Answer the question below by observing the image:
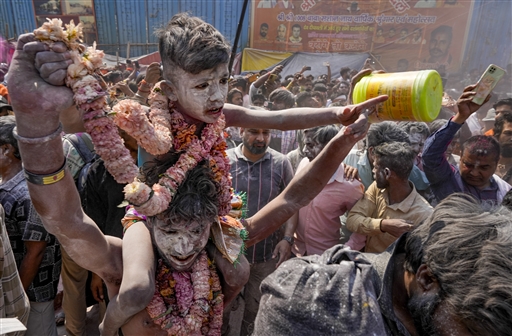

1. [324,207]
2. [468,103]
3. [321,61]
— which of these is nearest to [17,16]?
[321,61]

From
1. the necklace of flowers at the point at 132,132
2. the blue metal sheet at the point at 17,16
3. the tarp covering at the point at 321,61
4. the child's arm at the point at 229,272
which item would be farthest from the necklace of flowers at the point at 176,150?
the blue metal sheet at the point at 17,16

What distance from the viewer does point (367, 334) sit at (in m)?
1.09

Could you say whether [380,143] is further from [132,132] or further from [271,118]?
[132,132]

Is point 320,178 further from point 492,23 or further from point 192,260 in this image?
point 492,23

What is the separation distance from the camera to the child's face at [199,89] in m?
1.80

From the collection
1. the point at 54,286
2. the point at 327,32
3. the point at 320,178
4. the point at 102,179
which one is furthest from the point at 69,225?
the point at 327,32

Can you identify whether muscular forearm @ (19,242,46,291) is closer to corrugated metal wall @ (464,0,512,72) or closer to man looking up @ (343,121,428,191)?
man looking up @ (343,121,428,191)

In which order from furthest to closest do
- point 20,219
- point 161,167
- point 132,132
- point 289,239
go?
1. point 289,239
2. point 20,219
3. point 161,167
4. point 132,132

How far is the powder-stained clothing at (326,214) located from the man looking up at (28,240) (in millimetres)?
2258

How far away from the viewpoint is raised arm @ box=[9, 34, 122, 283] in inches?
47.8

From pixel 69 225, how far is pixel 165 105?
75 cm

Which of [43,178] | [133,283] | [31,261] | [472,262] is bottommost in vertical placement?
[31,261]

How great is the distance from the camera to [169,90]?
1.88m

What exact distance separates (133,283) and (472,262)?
4.33ft
